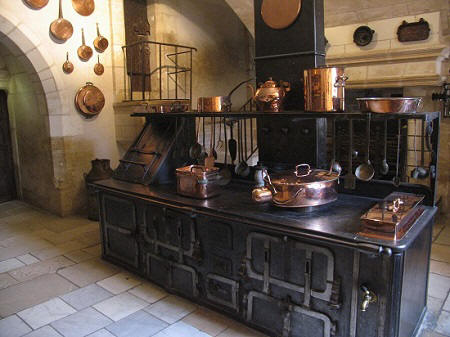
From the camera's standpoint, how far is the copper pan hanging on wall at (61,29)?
4.04 m

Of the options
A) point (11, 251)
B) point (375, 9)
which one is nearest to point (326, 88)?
point (375, 9)

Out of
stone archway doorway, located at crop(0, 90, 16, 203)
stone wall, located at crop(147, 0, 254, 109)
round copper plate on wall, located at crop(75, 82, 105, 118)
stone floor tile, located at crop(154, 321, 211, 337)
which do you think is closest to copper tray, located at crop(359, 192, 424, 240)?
stone floor tile, located at crop(154, 321, 211, 337)

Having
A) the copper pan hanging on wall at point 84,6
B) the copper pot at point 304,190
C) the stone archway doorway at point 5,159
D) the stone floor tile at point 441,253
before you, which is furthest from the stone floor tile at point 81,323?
the stone archway doorway at point 5,159

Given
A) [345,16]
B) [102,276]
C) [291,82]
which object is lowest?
[102,276]

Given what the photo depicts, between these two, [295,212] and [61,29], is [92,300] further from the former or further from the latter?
[61,29]

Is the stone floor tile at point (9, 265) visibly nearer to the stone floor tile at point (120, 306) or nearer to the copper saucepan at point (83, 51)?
the stone floor tile at point (120, 306)

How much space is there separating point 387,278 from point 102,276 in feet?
6.56

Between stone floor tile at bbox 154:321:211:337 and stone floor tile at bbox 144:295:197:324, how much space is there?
0.07 metres

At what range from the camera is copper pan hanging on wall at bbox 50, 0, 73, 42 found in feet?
13.2

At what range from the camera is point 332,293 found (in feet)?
5.99

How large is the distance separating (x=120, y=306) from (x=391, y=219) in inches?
66.2

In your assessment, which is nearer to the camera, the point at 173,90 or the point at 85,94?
the point at 85,94

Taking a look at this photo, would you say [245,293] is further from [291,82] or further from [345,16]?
[345,16]

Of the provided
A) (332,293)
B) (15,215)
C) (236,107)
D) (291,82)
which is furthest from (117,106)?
(332,293)
